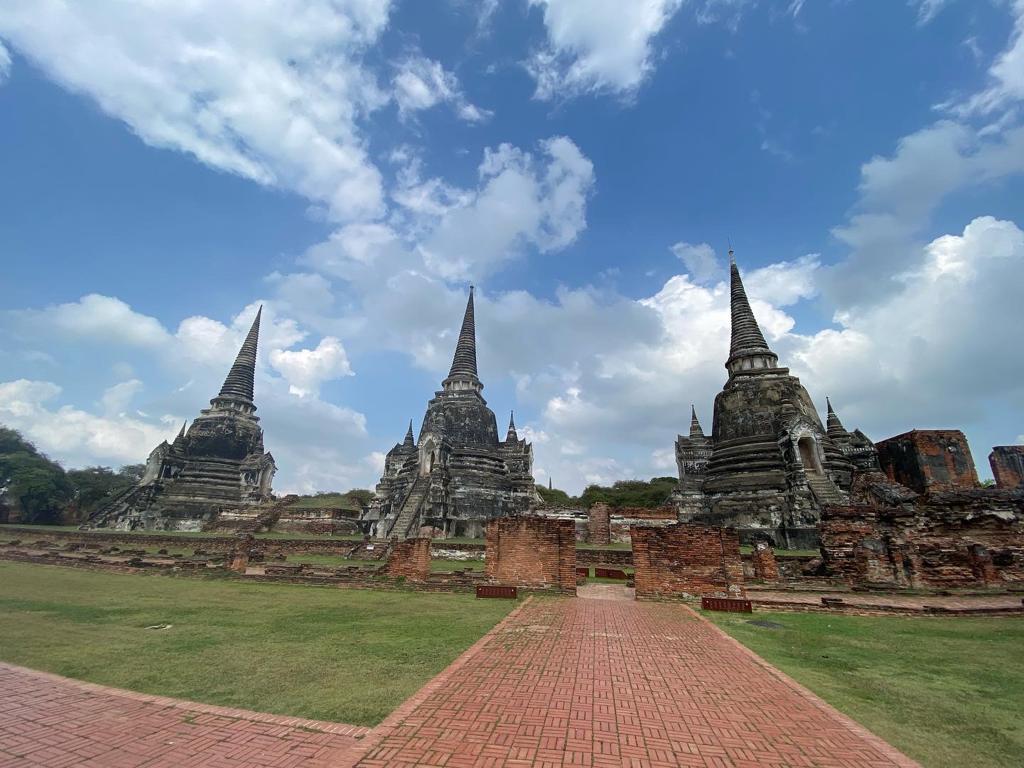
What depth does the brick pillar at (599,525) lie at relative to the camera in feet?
91.9

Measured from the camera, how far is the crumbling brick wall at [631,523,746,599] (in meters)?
10.9

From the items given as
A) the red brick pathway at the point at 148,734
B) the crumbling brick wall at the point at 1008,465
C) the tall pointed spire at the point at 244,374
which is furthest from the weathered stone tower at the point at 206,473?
the crumbling brick wall at the point at 1008,465

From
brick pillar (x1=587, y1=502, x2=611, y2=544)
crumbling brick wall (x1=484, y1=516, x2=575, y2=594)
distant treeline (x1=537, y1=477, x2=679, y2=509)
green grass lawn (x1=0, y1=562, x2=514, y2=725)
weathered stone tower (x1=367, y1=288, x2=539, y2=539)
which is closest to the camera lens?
green grass lawn (x1=0, y1=562, x2=514, y2=725)

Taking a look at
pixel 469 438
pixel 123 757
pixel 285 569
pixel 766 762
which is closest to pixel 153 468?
pixel 469 438

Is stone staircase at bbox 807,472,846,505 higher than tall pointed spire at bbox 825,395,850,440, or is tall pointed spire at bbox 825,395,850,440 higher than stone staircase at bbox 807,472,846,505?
tall pointed spire at bbox 825,395,850,440

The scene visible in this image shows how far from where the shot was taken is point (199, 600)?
10.4 m

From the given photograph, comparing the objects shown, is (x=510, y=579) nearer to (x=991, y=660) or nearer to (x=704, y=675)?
(x=704, y=675)

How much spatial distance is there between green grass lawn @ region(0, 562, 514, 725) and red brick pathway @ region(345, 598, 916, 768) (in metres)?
0.51

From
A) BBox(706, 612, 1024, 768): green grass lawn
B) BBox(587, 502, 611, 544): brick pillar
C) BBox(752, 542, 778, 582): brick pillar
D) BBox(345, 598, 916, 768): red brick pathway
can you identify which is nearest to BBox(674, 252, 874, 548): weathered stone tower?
BBox(587, 502, 611, 544): brick pillar

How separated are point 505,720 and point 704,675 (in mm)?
2646

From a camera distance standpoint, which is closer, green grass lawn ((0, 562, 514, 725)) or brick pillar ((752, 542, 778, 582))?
green grass lawn ((0, 562, 514, 725))

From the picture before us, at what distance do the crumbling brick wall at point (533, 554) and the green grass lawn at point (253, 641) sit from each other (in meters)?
1.16

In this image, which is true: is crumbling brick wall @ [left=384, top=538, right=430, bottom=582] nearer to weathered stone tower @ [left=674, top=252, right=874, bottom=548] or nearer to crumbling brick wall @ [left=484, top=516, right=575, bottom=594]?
crumbling brick wall @ [left=484, top=516, right=575, bottom=594]

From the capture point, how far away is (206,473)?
125 feet
